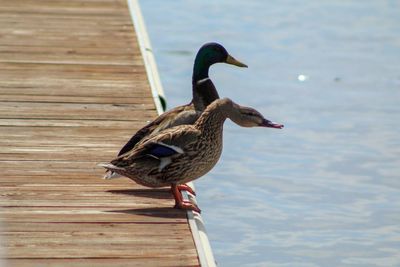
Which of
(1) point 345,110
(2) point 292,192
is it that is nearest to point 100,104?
(2) point 292,192

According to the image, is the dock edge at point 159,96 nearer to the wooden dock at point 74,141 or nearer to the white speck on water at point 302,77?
the wooden dock at point 74,141

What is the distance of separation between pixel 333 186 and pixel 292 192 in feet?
1.29

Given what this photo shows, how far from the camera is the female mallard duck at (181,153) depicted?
761 cm

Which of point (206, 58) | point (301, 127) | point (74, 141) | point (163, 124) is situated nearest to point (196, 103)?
point (206, 58)

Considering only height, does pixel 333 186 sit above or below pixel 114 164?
below

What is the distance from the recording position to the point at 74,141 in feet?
29.9

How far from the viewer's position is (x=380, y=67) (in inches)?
613

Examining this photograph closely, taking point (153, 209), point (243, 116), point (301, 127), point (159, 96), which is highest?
point (243, 116)

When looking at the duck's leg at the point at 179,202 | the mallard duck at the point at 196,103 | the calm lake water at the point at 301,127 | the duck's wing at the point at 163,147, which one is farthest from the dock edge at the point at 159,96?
the calm lake water at the point at 301,127

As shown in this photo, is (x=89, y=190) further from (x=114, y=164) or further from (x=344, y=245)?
(x=344, y=245)

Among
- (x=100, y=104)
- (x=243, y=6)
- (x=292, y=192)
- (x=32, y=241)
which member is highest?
(x=32, y=241)

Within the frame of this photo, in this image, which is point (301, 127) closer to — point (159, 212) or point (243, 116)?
point (243, 116)

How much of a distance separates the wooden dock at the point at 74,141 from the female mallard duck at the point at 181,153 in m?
0.19

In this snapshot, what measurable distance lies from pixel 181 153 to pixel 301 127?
223 inches
